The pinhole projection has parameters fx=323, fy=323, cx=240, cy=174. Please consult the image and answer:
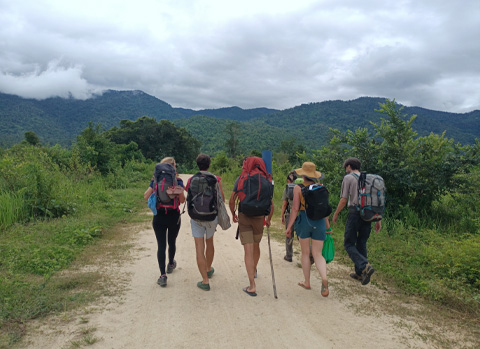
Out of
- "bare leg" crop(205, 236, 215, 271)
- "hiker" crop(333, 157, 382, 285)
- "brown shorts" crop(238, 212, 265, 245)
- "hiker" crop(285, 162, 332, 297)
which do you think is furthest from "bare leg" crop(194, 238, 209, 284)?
"hiker" crop(333, 157, 382, 285)

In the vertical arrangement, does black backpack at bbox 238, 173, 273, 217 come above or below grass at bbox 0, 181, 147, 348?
above

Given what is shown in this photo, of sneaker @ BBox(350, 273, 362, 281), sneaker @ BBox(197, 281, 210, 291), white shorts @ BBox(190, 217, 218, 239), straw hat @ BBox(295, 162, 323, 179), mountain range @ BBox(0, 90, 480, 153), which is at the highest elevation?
mountain range @ BBox(0, 90, 480, 153)

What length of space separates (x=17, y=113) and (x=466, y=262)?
394 feet

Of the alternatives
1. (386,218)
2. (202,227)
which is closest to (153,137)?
(386,218)

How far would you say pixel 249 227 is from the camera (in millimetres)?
4262

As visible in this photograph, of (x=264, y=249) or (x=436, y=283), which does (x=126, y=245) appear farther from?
(x=436, y=283)

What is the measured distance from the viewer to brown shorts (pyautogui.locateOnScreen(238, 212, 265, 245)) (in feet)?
13.9

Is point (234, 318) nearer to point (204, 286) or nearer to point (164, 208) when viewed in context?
point (204, 286)

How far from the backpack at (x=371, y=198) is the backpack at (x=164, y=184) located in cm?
265

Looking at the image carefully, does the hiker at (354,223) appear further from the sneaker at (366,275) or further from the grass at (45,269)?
the grass at (45,269)

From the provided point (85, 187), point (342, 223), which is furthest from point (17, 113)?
point (342, 223)

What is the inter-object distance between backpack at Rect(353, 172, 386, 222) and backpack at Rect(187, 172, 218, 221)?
2132 millimetres

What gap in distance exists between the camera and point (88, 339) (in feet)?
9.85

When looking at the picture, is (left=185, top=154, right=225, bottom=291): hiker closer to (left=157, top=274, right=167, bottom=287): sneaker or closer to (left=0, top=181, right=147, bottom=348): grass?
(left=157, top=274, right=167, bottom=287): sneaker
